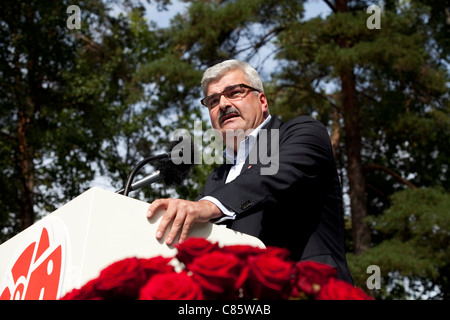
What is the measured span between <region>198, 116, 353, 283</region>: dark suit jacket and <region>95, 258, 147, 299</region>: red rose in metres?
0.78

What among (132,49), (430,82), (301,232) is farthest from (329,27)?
(301,232)

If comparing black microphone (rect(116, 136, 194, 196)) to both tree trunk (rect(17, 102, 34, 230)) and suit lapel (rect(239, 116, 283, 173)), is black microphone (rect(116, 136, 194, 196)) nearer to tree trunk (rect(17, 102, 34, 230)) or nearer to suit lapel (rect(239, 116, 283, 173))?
suit lapel (rect(239, 116, 283, 173))

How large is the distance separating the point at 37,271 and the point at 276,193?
2.35 feet

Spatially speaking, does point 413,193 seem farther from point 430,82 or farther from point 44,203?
point 44,203

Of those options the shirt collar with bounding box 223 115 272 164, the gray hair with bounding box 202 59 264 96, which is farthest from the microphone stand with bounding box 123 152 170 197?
the gray hair with bounding box 202 59 264 96

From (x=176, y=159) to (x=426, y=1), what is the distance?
44.8 ft

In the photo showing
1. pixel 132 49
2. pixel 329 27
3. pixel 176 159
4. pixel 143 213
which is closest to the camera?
pixel 143 213

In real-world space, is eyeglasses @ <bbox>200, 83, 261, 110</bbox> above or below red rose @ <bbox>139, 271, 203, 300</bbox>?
above

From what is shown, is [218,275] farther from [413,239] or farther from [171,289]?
[413,239]

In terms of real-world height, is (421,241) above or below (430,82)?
below

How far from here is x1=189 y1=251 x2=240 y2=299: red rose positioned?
953 mm

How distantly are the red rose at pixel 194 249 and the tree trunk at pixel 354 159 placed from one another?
11.9 metres

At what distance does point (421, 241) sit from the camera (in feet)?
38.1

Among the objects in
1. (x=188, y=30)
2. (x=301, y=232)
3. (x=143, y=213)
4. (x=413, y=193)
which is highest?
(x=188, y=30)
